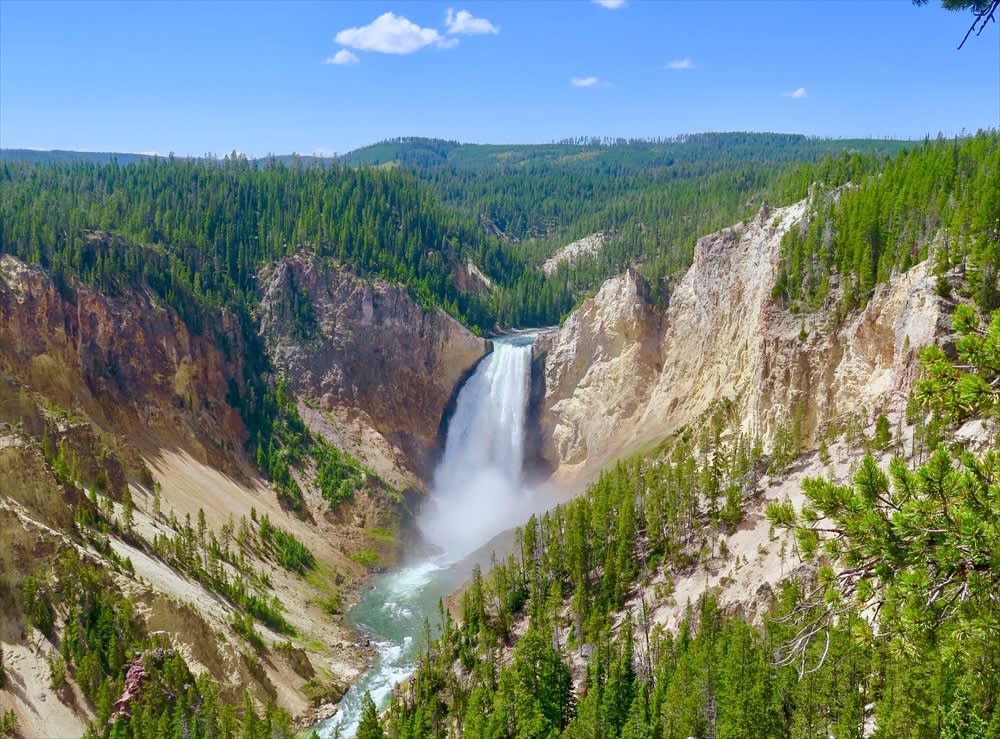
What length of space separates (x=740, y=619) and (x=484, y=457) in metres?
51.0

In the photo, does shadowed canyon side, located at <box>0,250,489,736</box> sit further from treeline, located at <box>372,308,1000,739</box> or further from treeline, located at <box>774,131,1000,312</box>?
treeline, located at <box>774,131,1000,312</box>

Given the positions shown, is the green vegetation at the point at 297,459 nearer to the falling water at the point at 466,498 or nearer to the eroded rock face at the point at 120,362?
the eroded rock face at the point at 120,362

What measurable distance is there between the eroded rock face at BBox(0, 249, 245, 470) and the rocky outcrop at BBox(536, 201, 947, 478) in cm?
3343

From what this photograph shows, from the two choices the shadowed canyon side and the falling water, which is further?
the falling water

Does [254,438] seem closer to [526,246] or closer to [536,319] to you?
[536,319]

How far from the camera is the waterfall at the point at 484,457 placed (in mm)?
81875

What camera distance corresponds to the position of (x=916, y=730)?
24719 mm

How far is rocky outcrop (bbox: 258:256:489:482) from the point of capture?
87.4 m

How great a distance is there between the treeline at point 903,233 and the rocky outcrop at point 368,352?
43.7 m

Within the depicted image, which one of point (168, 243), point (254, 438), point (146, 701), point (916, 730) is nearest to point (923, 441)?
point (916, 730)

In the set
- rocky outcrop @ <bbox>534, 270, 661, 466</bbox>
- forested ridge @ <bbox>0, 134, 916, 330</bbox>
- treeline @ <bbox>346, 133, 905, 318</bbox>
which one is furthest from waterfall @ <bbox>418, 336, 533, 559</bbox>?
treeline @ <bbox>346, 133, 905, 318</bbox>

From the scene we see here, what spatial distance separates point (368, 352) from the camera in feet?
295

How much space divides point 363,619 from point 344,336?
119 ft

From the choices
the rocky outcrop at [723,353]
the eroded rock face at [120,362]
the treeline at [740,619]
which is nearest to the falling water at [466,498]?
the rocky outcrop at [723,353]
